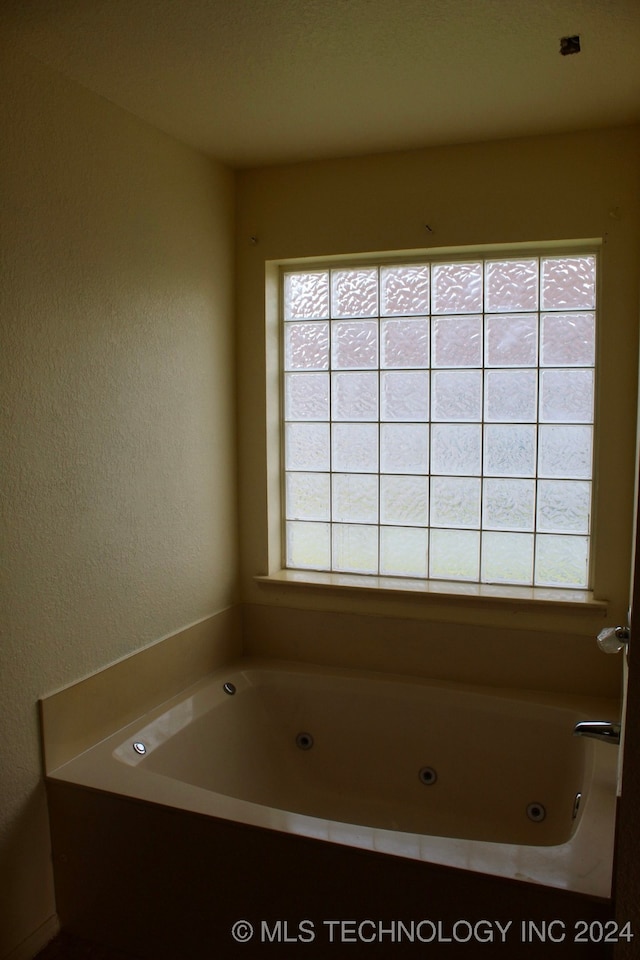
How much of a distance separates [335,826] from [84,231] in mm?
1753

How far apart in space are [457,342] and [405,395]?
0.91 feet

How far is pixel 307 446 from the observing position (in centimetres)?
288

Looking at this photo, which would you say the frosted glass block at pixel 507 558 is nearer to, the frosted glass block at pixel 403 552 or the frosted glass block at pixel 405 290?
the frosted glass block at pixel 403 552

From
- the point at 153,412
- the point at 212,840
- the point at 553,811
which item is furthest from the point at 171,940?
the point at 153,412

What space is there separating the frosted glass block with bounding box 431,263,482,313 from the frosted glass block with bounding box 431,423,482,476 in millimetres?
441

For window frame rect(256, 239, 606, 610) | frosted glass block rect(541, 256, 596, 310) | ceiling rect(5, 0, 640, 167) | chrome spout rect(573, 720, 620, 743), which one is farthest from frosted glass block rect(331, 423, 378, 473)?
chrome spout rect(573, 720, 620, 743)

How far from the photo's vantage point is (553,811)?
219 cm

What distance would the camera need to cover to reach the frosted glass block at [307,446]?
2.85m

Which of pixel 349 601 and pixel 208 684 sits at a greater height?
pixel 349 601

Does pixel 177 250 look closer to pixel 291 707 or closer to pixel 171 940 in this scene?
pixel 291 707

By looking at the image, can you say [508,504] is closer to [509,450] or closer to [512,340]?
[509,450]

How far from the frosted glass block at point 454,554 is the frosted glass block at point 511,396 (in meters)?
0.46

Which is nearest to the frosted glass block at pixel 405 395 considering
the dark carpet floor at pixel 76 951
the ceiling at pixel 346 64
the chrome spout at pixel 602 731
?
the ceiling at pixel 346 64

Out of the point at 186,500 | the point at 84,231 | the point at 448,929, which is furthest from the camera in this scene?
the point at 186,500
